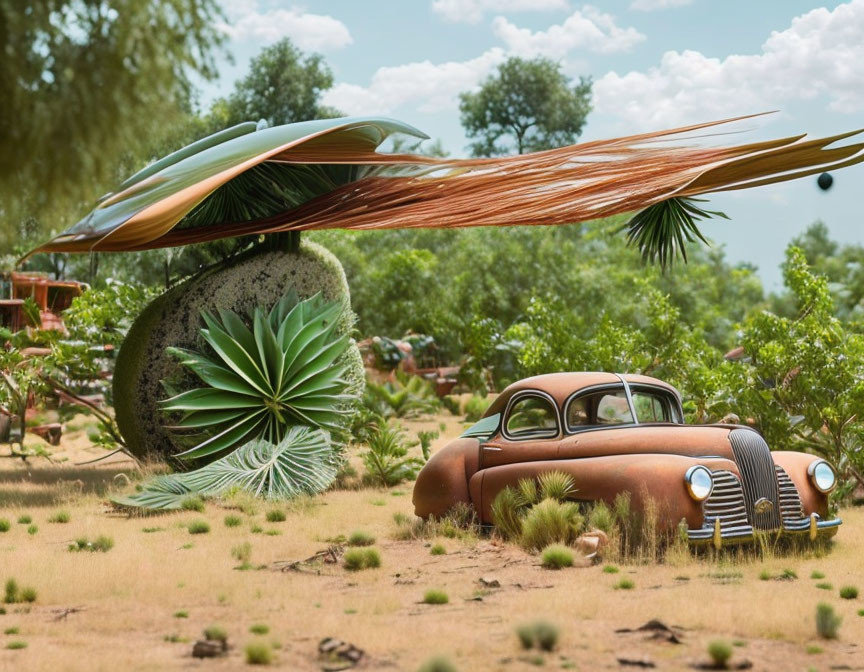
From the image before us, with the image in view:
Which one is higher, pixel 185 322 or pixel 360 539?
pixel 185 322

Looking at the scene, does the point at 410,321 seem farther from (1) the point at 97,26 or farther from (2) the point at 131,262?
(1) the point at 97,26

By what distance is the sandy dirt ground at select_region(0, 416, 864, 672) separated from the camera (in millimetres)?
5395

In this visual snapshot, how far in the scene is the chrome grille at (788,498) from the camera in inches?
318

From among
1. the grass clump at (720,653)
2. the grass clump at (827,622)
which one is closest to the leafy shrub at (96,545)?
the grass clump at (720,653)

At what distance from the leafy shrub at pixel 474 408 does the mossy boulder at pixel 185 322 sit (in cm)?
779

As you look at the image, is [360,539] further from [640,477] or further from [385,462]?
[385,462]

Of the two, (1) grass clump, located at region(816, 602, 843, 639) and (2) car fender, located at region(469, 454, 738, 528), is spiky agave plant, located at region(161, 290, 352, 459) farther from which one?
(1) grass clump, located at region(816, 602, 843, 639)

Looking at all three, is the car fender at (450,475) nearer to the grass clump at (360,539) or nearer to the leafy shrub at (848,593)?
the grass clump at (360,539)

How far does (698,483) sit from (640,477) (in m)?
0.41

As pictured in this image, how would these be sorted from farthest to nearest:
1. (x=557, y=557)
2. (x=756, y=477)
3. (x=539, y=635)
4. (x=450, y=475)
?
(x=450, y=475) < (x=756, y=477) < (x=557, y=557) < (x=539, y=635)

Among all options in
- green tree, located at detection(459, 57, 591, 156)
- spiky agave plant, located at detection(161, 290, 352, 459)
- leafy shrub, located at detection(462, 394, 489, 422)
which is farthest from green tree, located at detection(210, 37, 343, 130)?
spiky agave plant, located at detection(161, 290, 352, 459)

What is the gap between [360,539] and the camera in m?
8.84

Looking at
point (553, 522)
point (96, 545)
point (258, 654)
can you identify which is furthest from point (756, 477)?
point (96, 545)

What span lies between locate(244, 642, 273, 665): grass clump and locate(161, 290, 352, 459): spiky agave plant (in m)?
6.51
